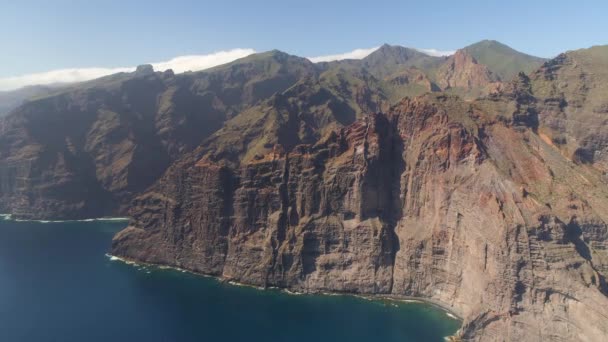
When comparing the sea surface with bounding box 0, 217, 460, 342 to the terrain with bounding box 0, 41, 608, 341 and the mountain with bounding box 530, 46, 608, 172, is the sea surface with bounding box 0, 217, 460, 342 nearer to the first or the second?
the terrain with bounding box 0, 41, 608, 341

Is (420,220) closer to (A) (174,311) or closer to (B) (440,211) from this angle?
(B) (440,211)

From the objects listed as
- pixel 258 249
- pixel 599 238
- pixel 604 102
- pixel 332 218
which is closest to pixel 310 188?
pixel 332 218

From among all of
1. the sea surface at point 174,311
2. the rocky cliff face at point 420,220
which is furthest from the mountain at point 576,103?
the sea surface at point 174,311

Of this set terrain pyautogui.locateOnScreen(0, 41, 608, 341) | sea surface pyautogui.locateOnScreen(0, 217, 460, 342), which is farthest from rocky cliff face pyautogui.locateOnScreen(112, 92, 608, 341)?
sea surface pyautogui.locateOnScreen(0, 217, 460, 342)

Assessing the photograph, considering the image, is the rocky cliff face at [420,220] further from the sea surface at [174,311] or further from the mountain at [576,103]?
the mountain at [576,103]

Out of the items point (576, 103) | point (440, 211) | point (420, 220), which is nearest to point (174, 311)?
point (420, 220)
